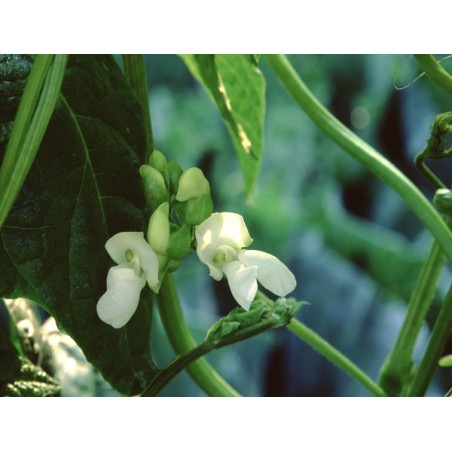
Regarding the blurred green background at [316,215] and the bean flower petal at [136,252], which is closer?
the bean flower petal at [136,252]

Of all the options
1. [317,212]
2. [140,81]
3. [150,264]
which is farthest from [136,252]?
[317,212]

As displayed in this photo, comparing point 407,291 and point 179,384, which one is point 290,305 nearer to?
point 179,384

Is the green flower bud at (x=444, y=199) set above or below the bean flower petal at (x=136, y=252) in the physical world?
below

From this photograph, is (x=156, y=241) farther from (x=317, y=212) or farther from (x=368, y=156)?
(x=317, y=212)

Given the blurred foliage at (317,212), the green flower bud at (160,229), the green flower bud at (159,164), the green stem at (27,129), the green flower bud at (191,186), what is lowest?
the blurred foliage at (317,212)

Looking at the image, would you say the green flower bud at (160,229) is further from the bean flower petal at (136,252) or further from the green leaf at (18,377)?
the green leaf at (18,377)

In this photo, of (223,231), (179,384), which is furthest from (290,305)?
(179,384)

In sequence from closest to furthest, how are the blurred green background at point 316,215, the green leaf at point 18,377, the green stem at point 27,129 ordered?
the green stem at point 27,129
the green leaf at point 18,377
the blurred green background at point 316,215

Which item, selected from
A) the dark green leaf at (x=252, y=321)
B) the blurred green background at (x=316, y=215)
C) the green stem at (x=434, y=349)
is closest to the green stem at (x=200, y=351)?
the dark green leaf at (x=252, y=321)
